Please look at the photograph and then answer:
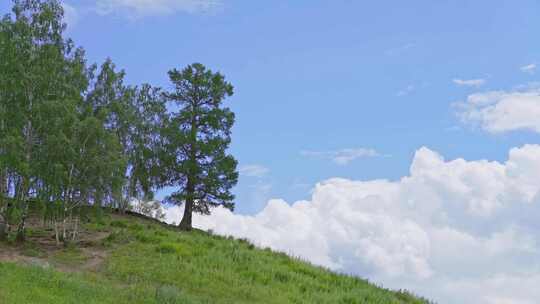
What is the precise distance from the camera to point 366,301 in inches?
955

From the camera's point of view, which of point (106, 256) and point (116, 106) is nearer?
point (106, 256)

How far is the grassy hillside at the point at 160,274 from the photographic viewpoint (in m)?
17.9

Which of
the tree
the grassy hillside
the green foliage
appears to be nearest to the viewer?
the grassy hillside

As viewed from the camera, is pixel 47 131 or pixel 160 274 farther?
pixel 47 131

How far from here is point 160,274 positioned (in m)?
22.3

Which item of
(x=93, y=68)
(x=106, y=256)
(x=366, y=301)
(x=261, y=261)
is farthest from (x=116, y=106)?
(x=366, y=301)

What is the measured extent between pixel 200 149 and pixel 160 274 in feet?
64.3

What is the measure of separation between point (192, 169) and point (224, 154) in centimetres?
266

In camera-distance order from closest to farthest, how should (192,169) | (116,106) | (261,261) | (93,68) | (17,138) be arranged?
1. (17,138)
2. (261,261)
3. (116,106)
4. (93,68)
5. (192,169)

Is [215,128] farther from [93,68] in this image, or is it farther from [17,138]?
[17,138]

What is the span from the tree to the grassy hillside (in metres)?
9.58

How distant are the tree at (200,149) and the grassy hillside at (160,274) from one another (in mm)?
9582

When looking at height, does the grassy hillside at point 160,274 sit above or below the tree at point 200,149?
below

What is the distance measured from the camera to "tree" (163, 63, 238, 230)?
41.3 meters
